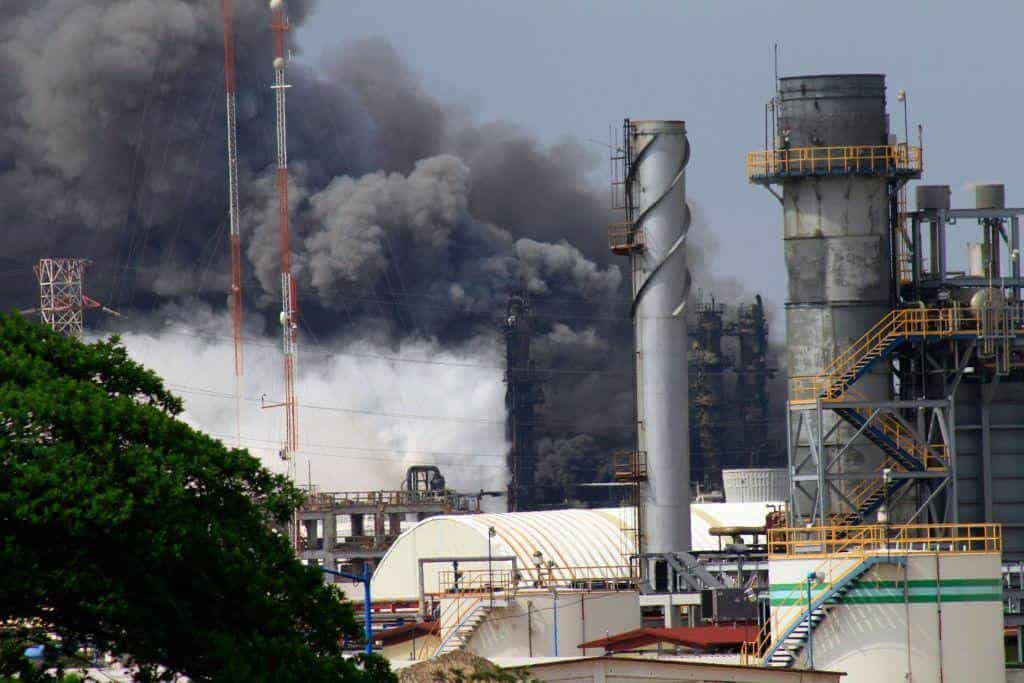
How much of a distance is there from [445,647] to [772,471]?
1990 inches

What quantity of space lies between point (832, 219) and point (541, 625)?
48.6ft

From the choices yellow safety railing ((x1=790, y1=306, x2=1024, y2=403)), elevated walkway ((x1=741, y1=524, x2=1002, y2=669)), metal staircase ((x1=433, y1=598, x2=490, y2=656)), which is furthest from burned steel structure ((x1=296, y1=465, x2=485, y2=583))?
elevated walkway ((x1=741, y1=524, x2=1002, y2=669))

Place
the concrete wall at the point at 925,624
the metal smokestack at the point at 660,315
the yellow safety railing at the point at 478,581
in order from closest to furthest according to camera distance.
A: the concrete wall at the point at 925,624 → the yellow safety railing at the point at 478,581 → the metal smokestack at the point at 660,315

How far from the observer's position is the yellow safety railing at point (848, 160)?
199 feet

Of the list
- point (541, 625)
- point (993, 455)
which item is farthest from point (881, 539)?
point (993, 455)

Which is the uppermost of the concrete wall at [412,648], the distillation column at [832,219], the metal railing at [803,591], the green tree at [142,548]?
the distillation column at [832,219]

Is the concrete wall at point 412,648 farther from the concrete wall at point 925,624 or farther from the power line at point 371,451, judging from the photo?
the power line at point 371,451

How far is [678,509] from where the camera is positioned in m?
66.9

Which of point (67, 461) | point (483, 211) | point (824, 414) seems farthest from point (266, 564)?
point (483, 211)

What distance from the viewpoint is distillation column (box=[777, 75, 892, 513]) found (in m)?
60.6

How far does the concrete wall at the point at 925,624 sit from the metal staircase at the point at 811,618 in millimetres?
212

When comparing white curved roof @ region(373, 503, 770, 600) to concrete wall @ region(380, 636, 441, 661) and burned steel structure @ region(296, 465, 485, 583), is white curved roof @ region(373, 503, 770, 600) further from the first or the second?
concrete wall @ region(380, 636, 441, 661)

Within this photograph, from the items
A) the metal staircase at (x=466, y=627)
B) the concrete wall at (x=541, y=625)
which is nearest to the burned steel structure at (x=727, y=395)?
the concrete wall at (x=541, y=625)

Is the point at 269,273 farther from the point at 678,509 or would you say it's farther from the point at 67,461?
the point at 67,461
